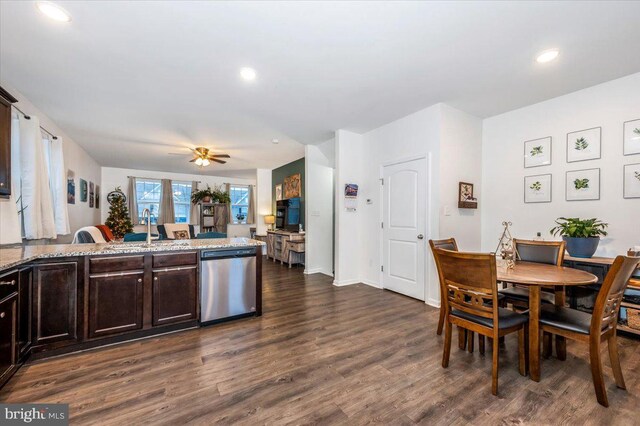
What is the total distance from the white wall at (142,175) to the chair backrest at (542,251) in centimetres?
817

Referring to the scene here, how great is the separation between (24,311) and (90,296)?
1.28 feet

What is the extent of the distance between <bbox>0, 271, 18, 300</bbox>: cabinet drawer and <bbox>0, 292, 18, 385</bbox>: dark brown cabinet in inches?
1.1

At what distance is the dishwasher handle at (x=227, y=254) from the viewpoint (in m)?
2.81

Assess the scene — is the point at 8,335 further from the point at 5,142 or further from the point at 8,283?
the point at 5,142

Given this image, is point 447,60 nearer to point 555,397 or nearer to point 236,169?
point 555,397

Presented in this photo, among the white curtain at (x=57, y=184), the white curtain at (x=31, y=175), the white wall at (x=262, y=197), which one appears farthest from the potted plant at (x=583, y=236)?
the white wall at (x=262, y=197)

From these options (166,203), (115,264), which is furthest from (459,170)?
(166,203)

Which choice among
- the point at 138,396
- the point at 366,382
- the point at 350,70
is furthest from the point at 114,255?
the point at 350,70

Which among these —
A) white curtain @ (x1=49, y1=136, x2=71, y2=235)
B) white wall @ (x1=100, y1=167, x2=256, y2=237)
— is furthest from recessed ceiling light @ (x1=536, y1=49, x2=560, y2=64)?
white wall @ (x1=100, y1=167, x2=256, y2=237)

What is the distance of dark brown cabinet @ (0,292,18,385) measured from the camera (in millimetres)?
1723

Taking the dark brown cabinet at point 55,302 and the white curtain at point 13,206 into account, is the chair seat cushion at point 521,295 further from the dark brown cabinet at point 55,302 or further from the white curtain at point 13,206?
the white curtain at point 13,206

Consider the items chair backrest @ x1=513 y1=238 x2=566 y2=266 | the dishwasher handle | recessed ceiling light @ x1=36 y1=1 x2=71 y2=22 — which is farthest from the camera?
the dishwasher handle

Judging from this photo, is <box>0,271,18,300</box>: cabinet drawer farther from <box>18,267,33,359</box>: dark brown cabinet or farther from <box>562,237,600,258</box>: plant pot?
<box>562,237,600,258</box>: plant pot

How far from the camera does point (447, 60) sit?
2.52 meters
